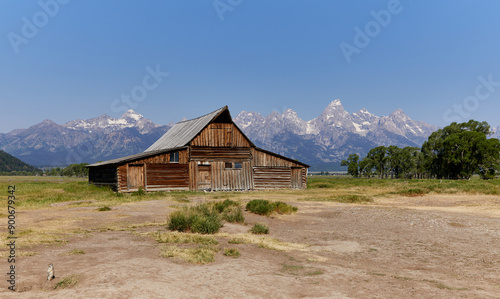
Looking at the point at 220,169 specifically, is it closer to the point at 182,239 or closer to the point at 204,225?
the point at 204,225

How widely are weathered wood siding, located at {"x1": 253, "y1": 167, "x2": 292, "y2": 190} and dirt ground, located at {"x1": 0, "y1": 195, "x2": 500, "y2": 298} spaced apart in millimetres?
25495

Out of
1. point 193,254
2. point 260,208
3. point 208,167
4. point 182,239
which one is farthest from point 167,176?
point 193,254

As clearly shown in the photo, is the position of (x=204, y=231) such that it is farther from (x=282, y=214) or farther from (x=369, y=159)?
(x=369, y=159)

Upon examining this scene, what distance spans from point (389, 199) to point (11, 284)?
1140 inches

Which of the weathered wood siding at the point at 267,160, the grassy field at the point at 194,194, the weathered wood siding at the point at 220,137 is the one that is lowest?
the grassy field at the point at 194,194

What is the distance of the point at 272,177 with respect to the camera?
41.6 metres

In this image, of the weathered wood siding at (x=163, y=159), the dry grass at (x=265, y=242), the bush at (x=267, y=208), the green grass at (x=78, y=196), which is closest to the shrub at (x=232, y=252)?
the dry grass at (x=265, y=242)

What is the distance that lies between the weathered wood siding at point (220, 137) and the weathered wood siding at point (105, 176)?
9196 mm

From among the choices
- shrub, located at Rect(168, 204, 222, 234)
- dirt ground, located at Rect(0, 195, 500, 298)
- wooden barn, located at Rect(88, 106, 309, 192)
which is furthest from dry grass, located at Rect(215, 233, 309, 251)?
wooden barn, located at Rect(88, 106, 309, 192)

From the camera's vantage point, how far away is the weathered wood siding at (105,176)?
3475 centimetres

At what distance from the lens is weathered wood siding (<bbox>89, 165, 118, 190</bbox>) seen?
3475cm

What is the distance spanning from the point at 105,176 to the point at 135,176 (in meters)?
6.91

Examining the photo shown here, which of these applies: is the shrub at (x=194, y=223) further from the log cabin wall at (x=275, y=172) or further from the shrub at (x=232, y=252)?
the log cabin wall at (x=275, y=172)

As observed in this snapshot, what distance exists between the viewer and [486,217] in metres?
17.6
